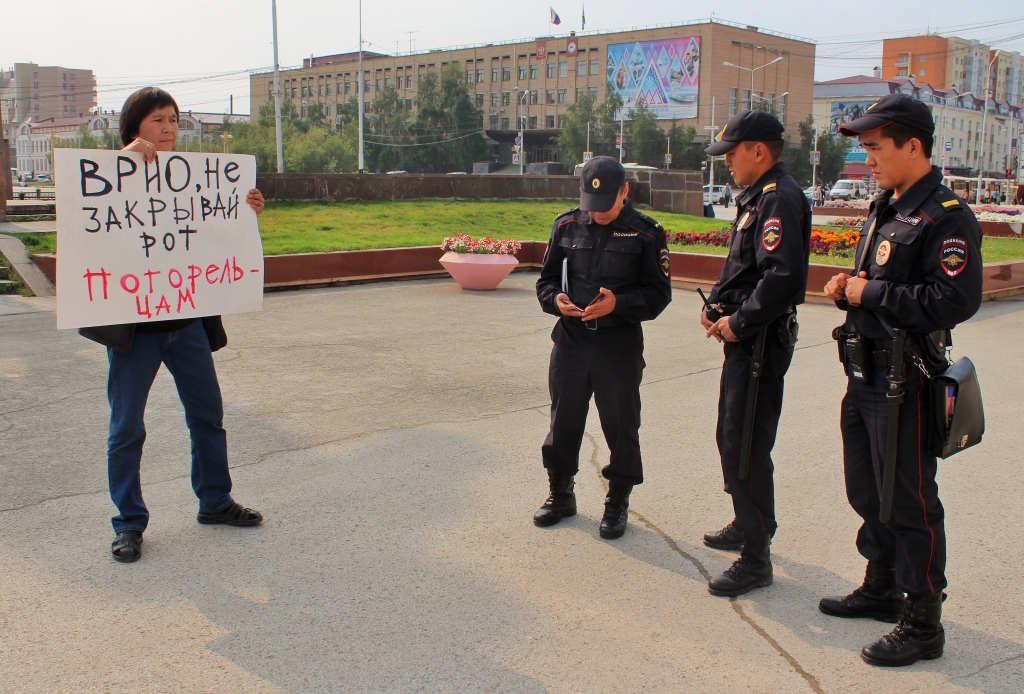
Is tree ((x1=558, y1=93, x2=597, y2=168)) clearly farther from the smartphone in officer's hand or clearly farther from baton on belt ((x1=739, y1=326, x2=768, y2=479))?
baton on belt ((x1=739, y1=326, x2=768, y2=479))

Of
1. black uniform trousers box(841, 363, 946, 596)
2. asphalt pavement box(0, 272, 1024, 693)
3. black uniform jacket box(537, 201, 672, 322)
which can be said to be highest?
black uniform jacket box(537, 201, 672, 322)

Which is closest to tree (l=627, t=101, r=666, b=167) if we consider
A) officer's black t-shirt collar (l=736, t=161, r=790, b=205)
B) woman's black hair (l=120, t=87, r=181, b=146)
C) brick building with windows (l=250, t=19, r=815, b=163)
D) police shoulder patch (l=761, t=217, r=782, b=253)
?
brick building with windows (l=250, t=19, r=815, b=163)

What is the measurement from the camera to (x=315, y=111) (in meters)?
113

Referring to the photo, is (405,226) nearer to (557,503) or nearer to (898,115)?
(557,503)

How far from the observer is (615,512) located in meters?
4.28

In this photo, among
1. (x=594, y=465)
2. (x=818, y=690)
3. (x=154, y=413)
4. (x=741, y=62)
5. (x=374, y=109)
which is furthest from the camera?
(x=374, y=109)

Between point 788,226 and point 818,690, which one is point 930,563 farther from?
point 788,226

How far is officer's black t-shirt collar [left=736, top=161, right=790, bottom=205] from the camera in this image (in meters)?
3.68

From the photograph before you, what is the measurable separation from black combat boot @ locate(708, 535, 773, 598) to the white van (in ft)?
192

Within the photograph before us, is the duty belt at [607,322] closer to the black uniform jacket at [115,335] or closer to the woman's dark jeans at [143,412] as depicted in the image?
the woman's dark jeans at [143,412]

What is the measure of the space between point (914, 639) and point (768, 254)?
5.02 ft

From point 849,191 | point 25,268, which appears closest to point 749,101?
point 849,191

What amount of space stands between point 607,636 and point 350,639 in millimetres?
955

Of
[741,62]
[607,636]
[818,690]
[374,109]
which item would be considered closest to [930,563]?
[818,690]
